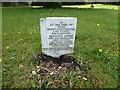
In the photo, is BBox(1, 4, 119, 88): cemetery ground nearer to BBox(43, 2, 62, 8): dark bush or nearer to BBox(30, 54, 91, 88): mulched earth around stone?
BBox(30, 54, 91, 88): mulched earth around stone

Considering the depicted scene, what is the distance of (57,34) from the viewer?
3.10m

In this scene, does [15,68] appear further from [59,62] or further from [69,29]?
[69,29]

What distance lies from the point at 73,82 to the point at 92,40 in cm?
242

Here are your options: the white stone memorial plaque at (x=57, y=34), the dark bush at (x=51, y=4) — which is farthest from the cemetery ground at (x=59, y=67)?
the dark bush at (x=51, y=4)

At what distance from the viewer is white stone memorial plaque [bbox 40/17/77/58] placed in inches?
116

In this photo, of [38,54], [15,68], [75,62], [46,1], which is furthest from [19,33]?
[46,1]

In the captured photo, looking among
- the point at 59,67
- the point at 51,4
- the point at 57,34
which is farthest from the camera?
the point at 51,4

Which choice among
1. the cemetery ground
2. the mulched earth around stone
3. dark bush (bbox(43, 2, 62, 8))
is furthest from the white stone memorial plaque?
dark bush (bbox(43, 2, 62, 8))

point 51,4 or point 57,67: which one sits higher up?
point 51,4

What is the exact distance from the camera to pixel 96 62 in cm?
325

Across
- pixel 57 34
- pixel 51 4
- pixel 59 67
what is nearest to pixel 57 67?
pixel 59 67

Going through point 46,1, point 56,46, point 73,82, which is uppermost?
point 46,1

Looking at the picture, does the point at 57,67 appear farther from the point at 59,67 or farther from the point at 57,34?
the point at 57,34

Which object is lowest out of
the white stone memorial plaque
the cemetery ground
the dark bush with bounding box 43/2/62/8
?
the cemetery ground
